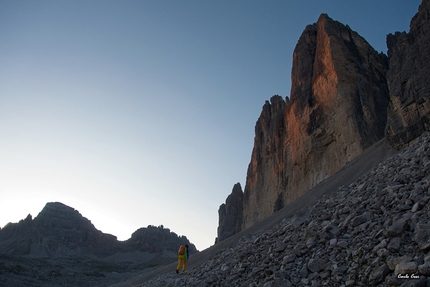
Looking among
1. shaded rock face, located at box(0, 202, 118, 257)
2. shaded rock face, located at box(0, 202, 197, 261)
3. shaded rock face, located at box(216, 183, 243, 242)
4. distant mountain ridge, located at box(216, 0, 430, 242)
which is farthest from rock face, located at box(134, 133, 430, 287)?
shaded rock face, located at box(0, 202, 197, 261)

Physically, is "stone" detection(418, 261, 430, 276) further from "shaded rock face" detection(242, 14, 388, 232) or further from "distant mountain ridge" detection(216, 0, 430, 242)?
"shaded rock face" detection(242, 14, 388, 232)

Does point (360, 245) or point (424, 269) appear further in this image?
point (360, 245)

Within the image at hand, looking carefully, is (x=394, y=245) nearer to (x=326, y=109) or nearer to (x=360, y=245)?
(x=360, y=245)

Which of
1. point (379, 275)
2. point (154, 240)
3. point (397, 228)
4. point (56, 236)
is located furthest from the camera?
point (154, 240)

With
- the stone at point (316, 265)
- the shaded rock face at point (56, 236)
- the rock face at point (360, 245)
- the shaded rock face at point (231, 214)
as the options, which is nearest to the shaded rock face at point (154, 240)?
the shaded rock face at point (56, 236)

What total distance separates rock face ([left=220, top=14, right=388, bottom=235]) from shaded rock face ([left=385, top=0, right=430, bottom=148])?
382 inches

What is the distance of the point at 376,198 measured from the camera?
400 inches

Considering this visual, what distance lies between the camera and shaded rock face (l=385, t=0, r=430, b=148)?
18078mm

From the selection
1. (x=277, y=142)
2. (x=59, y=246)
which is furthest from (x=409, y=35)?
A: (x=59, y=246)

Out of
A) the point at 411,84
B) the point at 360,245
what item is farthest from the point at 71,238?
the point at 360,245

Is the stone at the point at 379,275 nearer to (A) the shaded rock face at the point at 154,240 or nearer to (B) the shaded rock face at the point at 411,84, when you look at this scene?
(B) the shaded rock face at the point at 411,84

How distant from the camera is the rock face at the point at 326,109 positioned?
32.5 m

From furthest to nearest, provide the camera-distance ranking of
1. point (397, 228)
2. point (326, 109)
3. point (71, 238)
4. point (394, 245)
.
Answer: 1. point (71, 238)
2. point (326, 109)
3. point (397, 228)
4. point (394, 245)

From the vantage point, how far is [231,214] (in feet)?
265
